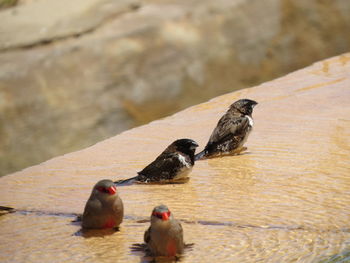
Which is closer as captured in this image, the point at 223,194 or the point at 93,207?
the point at 93,207

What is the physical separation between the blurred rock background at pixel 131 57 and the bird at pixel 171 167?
115 inches

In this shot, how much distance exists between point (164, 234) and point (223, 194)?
1171mm

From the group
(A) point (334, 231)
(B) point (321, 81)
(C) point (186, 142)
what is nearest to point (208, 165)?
(C) point (186, 142)

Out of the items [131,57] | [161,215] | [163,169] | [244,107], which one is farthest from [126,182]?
[131,57]

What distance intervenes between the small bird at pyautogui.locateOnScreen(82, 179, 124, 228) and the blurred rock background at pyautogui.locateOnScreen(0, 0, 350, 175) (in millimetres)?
3902

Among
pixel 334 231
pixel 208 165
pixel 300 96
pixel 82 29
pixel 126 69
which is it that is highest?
pixel 82 29

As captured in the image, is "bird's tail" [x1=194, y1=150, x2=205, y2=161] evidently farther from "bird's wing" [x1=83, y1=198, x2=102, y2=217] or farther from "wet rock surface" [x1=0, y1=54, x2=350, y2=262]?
"bird's wing" [x1=83, y1=198, x2=102, y2=217]

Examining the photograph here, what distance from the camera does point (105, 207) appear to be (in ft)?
12.5

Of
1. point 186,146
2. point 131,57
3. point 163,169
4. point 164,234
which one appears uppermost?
point 131,57

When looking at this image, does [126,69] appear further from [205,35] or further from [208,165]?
[208,165]

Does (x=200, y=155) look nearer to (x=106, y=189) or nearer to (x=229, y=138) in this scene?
(x=229, y=138)

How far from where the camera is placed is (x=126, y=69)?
798cm

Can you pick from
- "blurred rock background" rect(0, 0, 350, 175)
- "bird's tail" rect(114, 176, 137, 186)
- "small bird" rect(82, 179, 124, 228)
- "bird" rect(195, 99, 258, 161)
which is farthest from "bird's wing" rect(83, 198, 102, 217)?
"blurred rock background" rect(0, 0, 350, 175)

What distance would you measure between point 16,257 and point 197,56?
191 inches
